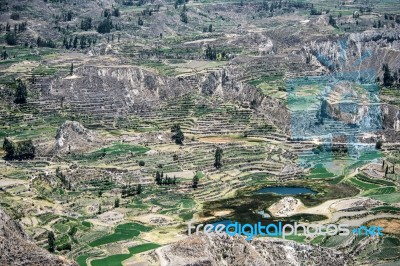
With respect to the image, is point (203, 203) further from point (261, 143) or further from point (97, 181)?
point (261, 143)

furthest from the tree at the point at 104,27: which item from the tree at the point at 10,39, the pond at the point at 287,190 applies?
the pond at the point at 287,190

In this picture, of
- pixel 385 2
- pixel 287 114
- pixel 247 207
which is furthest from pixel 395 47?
pixel 247 207

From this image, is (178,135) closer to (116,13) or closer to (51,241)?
(51,241)

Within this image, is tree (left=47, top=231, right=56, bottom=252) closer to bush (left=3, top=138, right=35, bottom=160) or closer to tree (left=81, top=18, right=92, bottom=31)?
bush (left=3, top=138, right=35, bottom=160)

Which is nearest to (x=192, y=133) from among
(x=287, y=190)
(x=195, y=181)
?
(x=195, y=181)

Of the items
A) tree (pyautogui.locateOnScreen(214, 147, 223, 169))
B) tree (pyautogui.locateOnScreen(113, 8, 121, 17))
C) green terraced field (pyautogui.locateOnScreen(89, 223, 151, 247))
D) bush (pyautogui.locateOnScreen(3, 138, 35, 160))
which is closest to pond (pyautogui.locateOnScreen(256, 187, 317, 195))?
tree (pyautogui.locateOnScreen(214, 147, 223, 169))

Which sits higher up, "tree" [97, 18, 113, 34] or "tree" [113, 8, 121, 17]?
"tree" [113, 8, 121, 17]
